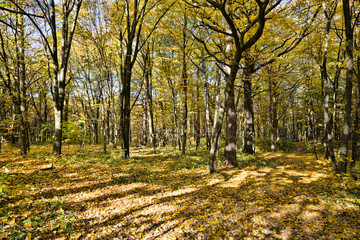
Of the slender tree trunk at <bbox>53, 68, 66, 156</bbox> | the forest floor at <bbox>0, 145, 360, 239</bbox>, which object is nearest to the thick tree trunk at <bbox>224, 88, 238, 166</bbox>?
the forest floor at <bbox>0, 145, 360, 239</bbox>

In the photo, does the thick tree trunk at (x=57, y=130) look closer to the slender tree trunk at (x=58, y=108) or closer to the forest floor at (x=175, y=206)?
the slender tree trunk at (x=58, y=108)

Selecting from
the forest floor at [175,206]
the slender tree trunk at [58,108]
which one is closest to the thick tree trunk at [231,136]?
the forest floor at [175,206]

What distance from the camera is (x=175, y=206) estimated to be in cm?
422

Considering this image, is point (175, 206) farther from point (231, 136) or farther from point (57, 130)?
point (57, 130)

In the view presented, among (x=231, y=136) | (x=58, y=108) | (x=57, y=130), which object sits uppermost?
(x=58, y=108)

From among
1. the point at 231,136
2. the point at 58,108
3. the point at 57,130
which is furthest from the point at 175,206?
the point at 58,108

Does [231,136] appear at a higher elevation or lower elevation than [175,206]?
higher

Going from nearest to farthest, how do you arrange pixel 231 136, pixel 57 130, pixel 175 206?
1. pixel 175 206
2. pixel 57 130
3. pixel 231 136

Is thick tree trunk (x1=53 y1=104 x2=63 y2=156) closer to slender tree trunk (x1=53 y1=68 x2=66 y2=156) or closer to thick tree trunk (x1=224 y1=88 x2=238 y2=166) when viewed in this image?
slender tree trunk (x1=53 y1=68 x2=66 y2=156)

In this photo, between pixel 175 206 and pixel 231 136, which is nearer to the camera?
pixel 175 206

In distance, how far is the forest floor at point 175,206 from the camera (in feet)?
10.4

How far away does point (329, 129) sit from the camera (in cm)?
710

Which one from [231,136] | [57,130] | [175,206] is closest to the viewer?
[175,206]

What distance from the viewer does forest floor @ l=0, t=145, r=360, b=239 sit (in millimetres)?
3170
